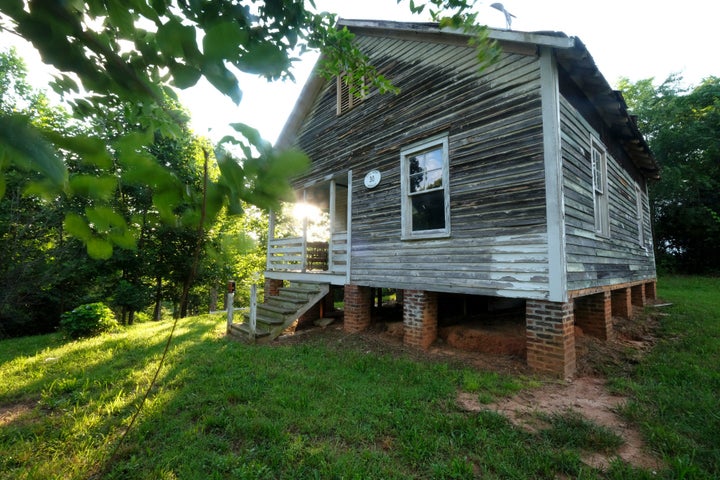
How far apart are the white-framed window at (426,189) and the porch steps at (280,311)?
3089 millimetres

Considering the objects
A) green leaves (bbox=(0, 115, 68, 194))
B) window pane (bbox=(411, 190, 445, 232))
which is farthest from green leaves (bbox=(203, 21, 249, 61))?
window pane (bbox=(411, 190, 445, 232))

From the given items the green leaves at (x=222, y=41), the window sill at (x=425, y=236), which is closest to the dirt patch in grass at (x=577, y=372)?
the window sill at (x=425, y=236)

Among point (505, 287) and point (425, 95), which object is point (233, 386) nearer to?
point (505, 287)

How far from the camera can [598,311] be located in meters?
6.48

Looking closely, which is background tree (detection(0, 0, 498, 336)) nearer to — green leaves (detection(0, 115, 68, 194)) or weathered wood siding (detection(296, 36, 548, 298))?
green leaves (detection(0, 115, 68, 194))

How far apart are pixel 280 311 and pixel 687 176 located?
2834 centimetres

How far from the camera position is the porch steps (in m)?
7.36

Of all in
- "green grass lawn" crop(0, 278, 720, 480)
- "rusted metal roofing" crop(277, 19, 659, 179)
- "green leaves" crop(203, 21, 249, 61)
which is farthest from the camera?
"rusted metal roofing" crop(277, 19, 659, 179)

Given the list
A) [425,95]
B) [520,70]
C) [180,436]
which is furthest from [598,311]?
[180,436]

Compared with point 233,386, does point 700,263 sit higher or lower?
higher

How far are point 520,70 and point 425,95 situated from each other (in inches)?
76.3

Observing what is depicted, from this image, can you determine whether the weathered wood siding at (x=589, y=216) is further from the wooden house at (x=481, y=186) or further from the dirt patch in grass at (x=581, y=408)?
the dirt patch in grass at (x=581, y=408)

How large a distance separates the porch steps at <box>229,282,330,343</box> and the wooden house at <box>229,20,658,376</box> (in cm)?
5

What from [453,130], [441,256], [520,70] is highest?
[520,70]
